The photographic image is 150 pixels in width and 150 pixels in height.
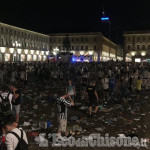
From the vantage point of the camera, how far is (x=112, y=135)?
22.5 feet

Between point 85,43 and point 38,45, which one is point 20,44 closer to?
point 38,45

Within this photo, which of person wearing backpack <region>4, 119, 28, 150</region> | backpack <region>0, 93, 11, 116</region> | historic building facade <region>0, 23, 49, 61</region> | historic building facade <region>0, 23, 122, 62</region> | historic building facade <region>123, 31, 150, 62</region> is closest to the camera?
person wearing backpack <region>4, 119, 28, 150</region>

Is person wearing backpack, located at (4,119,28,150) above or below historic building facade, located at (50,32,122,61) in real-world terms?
below

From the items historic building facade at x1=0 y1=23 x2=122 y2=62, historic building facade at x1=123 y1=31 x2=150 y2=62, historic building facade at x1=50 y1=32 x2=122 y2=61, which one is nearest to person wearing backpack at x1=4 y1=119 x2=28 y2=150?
historic building facade at x1=0 y1=23 x2=122 y2=62

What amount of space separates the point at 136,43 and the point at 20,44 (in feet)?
143

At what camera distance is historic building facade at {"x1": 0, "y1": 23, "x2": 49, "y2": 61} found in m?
60.8

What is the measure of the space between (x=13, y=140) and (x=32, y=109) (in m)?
6.89

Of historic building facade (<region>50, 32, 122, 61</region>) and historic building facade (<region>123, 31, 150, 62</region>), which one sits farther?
historic building facade (<region>50, 32, 122, 61</region>)

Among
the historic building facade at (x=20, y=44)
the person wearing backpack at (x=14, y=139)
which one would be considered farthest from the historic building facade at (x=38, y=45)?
the person wearing backpack at (x=14, y=139)

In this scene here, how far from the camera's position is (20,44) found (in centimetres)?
7069

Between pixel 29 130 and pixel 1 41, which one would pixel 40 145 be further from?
pixel 1 41

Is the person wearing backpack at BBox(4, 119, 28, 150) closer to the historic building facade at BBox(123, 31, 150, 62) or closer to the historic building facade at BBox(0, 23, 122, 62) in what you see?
the historic building facade at BBox(0, 23, 122, 62)

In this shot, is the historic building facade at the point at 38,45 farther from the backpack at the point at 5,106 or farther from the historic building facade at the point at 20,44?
the backpack at the point at 5,106

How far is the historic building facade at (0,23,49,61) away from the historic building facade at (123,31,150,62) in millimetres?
32843
